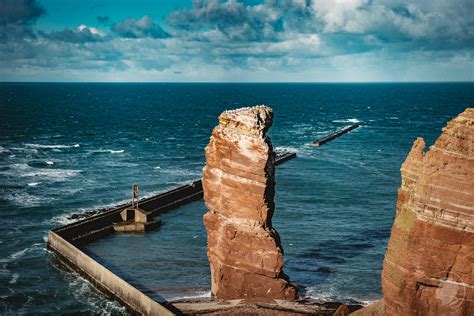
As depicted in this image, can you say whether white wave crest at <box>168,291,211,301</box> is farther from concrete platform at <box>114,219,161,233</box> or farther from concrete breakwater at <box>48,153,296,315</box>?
concrete platform at <box>114,219,161,233</box>

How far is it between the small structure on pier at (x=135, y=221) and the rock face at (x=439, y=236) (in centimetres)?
4109

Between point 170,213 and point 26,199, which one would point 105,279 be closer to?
point 170,213

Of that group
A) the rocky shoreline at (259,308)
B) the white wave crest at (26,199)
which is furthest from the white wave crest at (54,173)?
the rocky shoreline at (259,308)

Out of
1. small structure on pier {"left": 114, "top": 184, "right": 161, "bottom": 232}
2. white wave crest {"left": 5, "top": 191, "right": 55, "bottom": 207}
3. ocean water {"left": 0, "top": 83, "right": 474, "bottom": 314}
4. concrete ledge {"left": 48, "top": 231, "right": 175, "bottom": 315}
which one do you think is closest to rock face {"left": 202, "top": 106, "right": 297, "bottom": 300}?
concrete ledge {"left": 48, "top": 231, "right": 175, "bottom": 315}

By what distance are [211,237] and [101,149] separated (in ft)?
274

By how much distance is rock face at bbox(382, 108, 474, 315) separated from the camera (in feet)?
74.6

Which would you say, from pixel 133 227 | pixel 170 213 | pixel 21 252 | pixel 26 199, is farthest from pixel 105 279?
pixel 26 199

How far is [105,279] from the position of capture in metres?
45.9

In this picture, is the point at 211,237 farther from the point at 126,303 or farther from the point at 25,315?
the point at 25,315

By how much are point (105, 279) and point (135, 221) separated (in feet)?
61.4

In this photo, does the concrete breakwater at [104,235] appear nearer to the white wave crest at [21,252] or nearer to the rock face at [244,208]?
the white wave crest at [21,252]

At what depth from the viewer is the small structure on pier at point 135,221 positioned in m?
62.0

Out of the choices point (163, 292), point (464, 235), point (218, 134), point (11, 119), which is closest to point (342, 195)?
point (163, 292)

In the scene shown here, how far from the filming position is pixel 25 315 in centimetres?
4209
